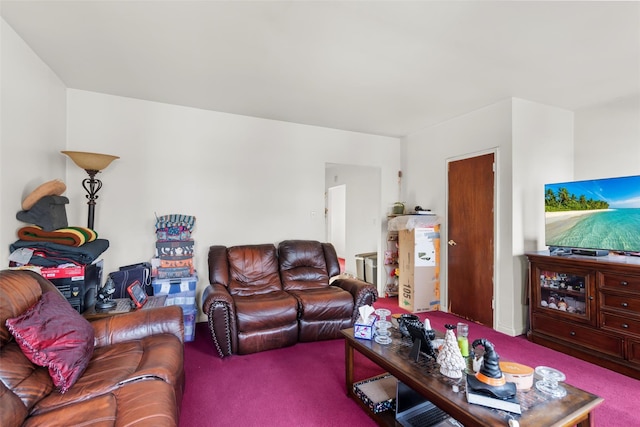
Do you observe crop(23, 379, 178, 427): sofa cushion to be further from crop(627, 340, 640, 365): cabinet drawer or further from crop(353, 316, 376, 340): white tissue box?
crop(627, 340, 640, 365): cabinet drawer

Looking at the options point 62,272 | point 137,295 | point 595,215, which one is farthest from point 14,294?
point 595,215

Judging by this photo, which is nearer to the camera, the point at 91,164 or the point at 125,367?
the point at 125,367

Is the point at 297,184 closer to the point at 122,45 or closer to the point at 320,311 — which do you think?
the point at 320,311

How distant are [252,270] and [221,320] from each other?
2.74 feet

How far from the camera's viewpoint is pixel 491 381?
1.37m

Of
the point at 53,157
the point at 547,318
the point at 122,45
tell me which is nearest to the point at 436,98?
the point at 547,318

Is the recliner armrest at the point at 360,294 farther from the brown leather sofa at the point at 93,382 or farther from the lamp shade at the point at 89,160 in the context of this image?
the lamp shade at the point at 89,160

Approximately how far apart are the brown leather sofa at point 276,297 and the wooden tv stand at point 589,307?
5.52ft

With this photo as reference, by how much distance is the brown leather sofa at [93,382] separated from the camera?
1.22 metres

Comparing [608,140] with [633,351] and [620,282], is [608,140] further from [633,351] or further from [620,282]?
[633,351]

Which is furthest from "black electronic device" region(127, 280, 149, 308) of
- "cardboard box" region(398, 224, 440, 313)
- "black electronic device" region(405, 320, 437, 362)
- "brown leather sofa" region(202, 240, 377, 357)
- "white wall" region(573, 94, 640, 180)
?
"white wall" region(573, 94, 640, 180)

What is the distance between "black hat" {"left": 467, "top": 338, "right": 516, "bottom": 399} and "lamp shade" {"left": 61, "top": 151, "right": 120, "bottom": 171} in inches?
129

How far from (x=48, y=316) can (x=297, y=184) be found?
3.04 m

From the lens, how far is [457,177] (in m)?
3.92
